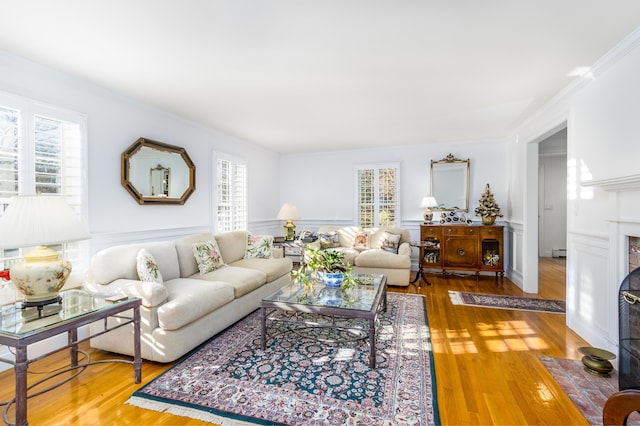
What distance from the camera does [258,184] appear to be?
6.07 meters

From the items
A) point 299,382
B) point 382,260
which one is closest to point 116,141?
point 299,382

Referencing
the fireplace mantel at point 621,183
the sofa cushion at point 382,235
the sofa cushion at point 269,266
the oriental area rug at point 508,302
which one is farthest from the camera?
the sofa cushion at point 382,235

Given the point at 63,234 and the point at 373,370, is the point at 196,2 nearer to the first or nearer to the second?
the point at 63,234

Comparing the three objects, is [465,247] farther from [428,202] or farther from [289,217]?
[289,217]

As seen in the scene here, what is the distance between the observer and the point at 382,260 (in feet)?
15.7

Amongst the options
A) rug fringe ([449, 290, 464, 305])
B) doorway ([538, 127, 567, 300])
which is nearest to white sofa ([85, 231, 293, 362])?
rug fringe ([449, 290, 464, 305])

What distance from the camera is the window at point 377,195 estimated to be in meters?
6.16

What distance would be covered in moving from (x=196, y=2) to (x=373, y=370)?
2807 millimetres

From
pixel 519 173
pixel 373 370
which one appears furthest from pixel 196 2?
pixel 519 173

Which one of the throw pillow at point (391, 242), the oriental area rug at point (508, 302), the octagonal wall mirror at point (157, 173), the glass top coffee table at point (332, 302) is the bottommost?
the oriental area rug at point (508, 302)

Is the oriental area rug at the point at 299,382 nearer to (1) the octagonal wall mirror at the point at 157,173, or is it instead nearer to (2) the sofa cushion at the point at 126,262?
(2) the sofa cushion at the point at 126,262

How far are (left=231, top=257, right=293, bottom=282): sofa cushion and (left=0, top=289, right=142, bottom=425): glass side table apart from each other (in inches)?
68.9

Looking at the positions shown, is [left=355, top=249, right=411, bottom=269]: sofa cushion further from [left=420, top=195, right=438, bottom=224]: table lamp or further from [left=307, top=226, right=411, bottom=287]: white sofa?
[left=420, top=195, right=438, bottom=224]: table lamp

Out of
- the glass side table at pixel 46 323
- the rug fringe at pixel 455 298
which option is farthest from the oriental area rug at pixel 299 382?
the rug fringe at pixel 455 298
